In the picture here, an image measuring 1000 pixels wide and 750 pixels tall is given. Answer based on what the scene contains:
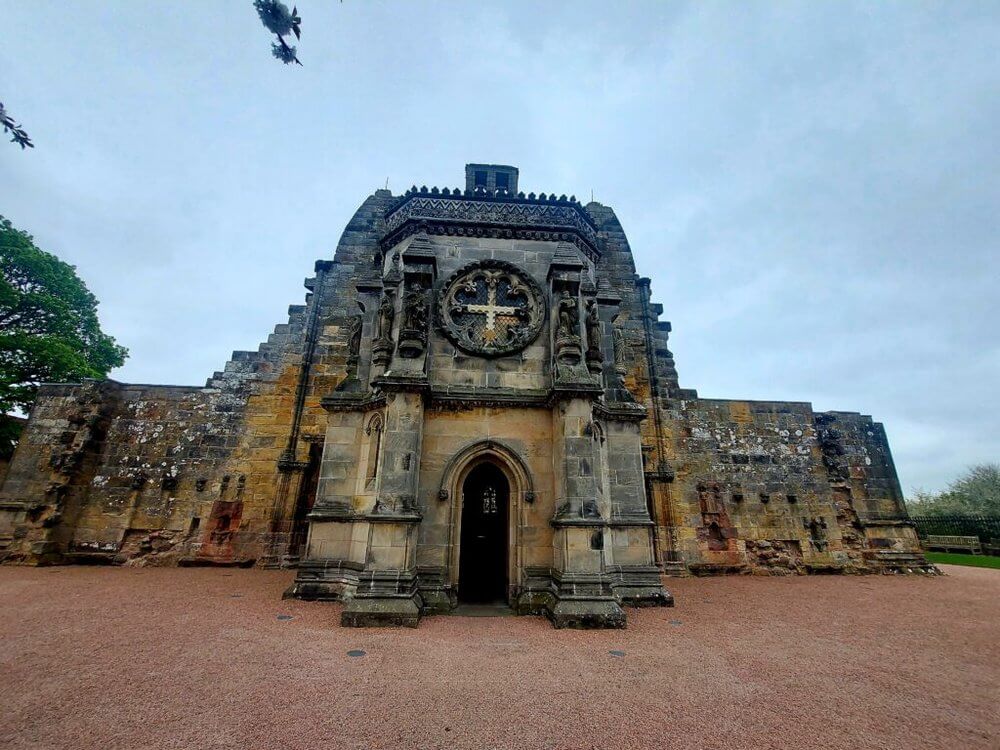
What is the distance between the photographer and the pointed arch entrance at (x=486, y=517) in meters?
7.88

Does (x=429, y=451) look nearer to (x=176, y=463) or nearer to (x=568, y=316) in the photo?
(x=568, y=316)

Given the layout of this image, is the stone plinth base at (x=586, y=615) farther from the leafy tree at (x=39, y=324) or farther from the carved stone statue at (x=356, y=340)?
the leafy tree at (x=39, y=324)

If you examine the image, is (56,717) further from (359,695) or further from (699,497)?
(699,497)

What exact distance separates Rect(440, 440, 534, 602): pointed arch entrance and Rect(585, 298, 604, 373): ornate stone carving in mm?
2763

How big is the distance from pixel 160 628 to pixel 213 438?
8.37 meters

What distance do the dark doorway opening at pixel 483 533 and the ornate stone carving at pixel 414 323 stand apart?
3392 mm

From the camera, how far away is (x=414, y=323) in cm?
→ 848

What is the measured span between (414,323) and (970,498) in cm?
4282

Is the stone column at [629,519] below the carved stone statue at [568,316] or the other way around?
below

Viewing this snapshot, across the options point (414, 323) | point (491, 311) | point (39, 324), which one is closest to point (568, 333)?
point (491, 311)

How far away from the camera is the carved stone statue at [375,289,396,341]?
→ 351 inches

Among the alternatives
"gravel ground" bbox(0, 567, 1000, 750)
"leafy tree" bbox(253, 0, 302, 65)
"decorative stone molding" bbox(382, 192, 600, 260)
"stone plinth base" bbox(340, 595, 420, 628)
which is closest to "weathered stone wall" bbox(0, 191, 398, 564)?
"gravel ground" bbox(0, 567, 1000, 750)

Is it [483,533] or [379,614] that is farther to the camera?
[483,533]

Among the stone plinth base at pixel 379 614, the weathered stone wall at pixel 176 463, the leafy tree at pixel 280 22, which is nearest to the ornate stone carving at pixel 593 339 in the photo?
the stone plinth base at pixel 379 614
